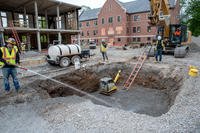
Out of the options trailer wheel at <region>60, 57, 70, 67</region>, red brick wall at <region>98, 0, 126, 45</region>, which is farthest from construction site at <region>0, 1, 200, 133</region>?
red brick wall at <region>98, 0, 126, 45</region>

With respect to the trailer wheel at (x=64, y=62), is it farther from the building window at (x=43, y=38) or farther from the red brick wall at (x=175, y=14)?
the red brick wall at (x=175, y=14)

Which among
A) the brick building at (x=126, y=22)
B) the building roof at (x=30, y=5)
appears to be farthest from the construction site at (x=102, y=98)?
the brick building at (x=126, y=22)

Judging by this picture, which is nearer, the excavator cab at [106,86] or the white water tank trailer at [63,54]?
the excavator cab at [106,86]

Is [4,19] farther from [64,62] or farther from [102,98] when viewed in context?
[102,98]

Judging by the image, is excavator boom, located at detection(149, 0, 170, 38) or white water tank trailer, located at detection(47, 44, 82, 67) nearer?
excavator boom, located at detection(149, 0, 170, 38)

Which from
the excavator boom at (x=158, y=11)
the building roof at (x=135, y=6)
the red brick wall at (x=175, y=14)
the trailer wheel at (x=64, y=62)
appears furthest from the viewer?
the building roof at (x=135, y=6)

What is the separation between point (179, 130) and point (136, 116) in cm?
113

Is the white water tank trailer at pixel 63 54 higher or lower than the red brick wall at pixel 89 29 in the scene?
lower

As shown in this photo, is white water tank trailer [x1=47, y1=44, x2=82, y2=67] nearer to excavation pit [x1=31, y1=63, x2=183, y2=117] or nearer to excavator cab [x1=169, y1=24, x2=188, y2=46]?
excavation pit [x1=31, y1=63, x2=183, y2=117]

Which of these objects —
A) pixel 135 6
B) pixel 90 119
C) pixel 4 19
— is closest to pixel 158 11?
pixel 90 119

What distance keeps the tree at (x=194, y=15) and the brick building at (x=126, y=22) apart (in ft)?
39.8

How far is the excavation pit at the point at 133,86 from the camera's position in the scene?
23.9ft

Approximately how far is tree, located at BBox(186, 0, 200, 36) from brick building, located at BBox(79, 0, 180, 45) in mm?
12122

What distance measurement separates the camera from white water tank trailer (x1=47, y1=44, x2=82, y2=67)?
37.9ft
